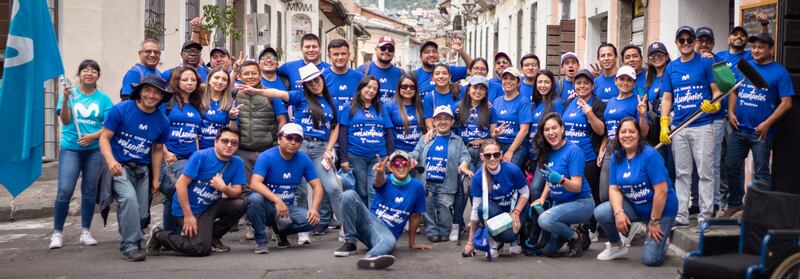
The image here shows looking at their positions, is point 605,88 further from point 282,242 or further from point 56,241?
point 56,241

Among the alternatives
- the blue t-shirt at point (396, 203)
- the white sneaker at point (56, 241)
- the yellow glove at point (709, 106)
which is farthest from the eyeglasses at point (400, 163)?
the white sneaker at point (56, 241)

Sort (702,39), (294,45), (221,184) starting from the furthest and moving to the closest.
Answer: (294,45), (702,39), (221,184)

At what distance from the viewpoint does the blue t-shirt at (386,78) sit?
10328 millimetres

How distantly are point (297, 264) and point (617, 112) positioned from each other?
3.32 m

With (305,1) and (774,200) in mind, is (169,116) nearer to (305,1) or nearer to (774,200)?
(774,200)

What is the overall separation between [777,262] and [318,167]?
4.88 meters

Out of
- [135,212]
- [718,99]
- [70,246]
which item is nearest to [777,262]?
[718,99]

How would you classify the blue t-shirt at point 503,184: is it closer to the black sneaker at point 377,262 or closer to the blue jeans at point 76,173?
the black sneaker at point 377,262

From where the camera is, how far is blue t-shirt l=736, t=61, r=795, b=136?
9.09 metres

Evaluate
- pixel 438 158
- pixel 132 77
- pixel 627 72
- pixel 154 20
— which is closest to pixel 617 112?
pixel 627 72

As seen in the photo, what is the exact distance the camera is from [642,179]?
27.0 ft

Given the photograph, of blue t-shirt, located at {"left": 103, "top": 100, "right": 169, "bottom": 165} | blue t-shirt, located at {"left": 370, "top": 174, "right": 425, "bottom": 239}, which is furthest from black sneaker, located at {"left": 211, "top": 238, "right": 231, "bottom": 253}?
blue t-shirt, located at {"left": 370, "top": 174, "right": 425, "bottom": 239}

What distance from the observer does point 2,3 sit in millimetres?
13195

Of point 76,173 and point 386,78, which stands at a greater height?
point 386,78
